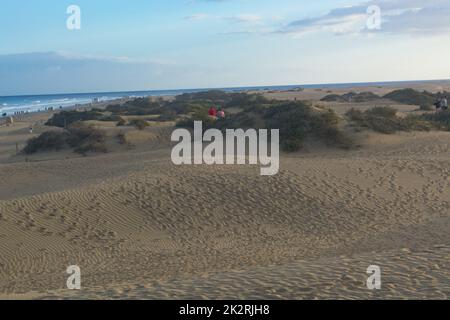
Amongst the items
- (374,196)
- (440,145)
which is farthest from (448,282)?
(440,145)

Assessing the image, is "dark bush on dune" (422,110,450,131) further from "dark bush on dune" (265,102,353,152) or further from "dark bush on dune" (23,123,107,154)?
"dark bush on dune" (23,123,107,154)

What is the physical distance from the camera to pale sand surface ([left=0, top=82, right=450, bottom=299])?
6891mm

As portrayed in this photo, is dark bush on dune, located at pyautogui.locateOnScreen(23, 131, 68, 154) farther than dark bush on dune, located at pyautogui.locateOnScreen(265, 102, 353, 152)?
Yes

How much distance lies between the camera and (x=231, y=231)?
1143 centimetres

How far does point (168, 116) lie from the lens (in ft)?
114

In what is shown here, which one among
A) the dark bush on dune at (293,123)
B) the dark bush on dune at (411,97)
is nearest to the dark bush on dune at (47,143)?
the dark bush on dune at (293,123)

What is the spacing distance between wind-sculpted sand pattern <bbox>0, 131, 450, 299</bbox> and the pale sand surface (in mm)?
29

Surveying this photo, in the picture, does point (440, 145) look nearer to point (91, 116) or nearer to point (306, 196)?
point (306, 196)

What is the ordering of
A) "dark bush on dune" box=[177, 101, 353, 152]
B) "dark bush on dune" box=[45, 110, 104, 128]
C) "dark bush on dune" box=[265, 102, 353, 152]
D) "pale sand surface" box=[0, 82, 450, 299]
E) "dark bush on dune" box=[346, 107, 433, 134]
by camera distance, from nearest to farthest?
1. "pale sand surface" box=[0, 82, 450, 299]
2. "dark bush on dune" box=[265, 102, 353, 152]
3. "dark bush on dune" box=[177, 101, 353, 152]
4. "dark bush on dune" box=[346, 107, 433, 134]
5. "dark bush on dune" box=[45, 110, 104, 128]

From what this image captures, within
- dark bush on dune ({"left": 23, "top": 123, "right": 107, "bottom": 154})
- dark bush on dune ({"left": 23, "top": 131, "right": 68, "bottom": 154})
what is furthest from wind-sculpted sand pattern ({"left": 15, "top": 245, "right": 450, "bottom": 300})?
dark bush on dune ({"left": 23, "top": 131, "right": 68, "bottom": 154})


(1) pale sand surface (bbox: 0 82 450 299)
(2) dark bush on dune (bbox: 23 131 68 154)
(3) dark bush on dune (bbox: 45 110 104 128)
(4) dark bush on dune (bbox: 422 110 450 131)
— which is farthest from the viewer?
(3) dark bush on dune (bbox: 45 110 104 128)

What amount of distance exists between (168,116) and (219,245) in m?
25.0

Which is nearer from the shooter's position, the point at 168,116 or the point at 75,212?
the point at 75,212
